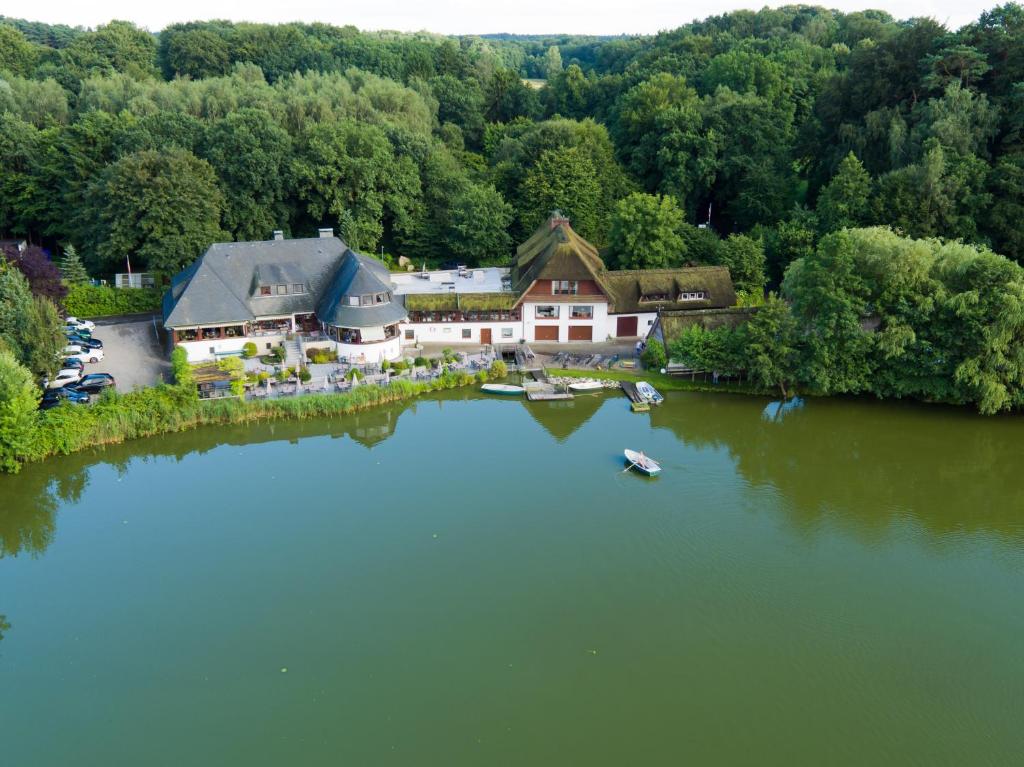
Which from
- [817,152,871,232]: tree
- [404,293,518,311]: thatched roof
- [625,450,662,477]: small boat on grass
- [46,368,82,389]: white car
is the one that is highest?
[817,152,871,232]: tree

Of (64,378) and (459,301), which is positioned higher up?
(459,301)

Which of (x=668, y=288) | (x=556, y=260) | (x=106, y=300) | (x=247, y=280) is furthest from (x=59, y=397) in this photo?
(x=668, y=288)

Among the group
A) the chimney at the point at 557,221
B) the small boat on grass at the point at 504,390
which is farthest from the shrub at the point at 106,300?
the chimney at the point at 557,221

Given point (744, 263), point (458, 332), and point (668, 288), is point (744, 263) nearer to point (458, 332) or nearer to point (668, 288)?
point (668, 288)

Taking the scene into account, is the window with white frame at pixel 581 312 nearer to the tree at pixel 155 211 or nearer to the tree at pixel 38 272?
the tree at pixel 155 211

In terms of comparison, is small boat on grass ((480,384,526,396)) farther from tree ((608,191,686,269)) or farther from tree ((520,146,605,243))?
tree ((520,146,605,243))

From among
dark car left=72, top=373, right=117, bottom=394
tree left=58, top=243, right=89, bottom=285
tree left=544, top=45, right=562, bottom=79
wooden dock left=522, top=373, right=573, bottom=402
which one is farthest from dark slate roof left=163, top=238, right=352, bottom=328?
tree left=544, top=45, right=562, bottom=79

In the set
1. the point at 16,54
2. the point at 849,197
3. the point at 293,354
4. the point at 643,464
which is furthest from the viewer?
the point at 16,54

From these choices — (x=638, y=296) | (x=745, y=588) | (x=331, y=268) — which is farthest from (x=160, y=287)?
(x=745, y=588)
